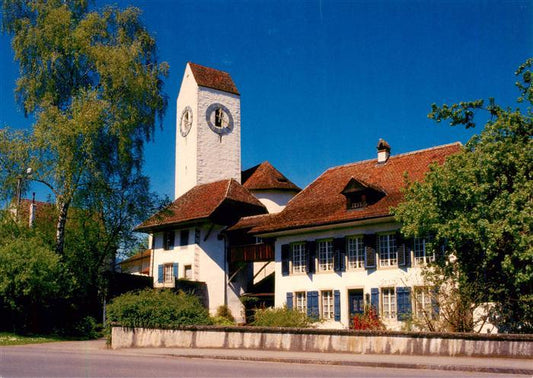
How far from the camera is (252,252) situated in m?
36.7

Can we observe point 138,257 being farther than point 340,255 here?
Yes

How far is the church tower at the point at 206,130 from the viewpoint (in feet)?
157

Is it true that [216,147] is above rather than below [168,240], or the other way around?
above

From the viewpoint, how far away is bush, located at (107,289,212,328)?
2439cm

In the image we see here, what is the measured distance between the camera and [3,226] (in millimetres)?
31797

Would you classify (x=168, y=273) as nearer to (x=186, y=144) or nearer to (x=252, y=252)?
→ (x=252, y=252)

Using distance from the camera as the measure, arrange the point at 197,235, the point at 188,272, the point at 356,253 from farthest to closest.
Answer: the point at 188,272, the point at 197,235, the point at 356,253

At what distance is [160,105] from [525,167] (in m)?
21.2

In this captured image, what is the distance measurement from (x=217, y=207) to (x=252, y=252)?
421 cm

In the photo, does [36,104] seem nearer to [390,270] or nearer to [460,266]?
[390,270]

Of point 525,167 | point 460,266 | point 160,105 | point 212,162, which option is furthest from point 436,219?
point 212,162

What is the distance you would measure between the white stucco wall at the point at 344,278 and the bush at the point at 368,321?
120cm

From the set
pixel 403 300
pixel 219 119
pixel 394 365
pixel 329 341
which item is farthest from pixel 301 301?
pixel 219 119

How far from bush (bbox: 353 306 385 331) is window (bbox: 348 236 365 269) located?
242 cm
